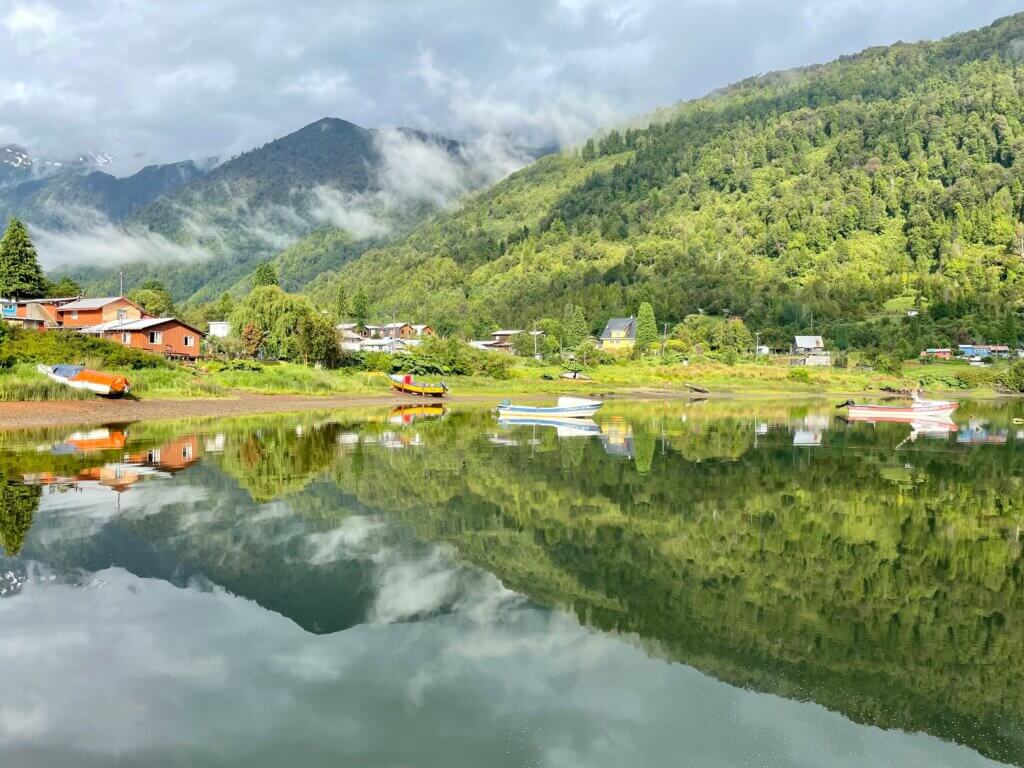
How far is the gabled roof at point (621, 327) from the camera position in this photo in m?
151

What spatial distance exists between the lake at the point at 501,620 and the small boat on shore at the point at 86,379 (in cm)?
2405

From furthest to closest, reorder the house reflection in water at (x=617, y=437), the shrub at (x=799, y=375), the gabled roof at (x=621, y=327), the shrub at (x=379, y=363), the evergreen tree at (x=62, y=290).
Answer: the gabled roof at (x=621, y=327), the shrub at (x=799, y=375), the evergreen tree at (x=62, y=290), the shrub at (x=379, y=363), the house reflection in water at (x=617, y=437)

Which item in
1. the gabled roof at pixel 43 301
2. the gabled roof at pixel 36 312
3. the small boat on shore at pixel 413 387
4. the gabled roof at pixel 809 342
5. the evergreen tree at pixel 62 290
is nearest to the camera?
the small boat on shore at pixel 413 387

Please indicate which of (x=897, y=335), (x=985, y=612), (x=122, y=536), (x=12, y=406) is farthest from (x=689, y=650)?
(x=897, y=335)

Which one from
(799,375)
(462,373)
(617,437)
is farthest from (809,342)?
(617,437)

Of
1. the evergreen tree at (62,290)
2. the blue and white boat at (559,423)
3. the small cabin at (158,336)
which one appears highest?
the evergreen tree at (62,290)

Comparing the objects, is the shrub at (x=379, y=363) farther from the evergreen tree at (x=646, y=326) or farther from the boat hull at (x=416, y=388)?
the evergreen tree at (x=646, y=326)

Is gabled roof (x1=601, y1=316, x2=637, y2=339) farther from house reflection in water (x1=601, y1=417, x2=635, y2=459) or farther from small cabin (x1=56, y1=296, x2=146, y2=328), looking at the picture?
house reflection in water (x1=601, y1=417, x2=635, y2=459)

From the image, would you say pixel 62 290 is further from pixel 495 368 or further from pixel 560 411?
pixel 560 411

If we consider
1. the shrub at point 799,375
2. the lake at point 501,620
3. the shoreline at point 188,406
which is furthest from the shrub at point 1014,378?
the lake at point 501,620

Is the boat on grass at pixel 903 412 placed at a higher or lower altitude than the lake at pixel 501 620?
lower

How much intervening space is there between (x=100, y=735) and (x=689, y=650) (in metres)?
7.23

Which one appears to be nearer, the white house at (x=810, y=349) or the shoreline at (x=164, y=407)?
the shoreline at (x=164, y=407)

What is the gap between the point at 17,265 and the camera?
81625 mm
